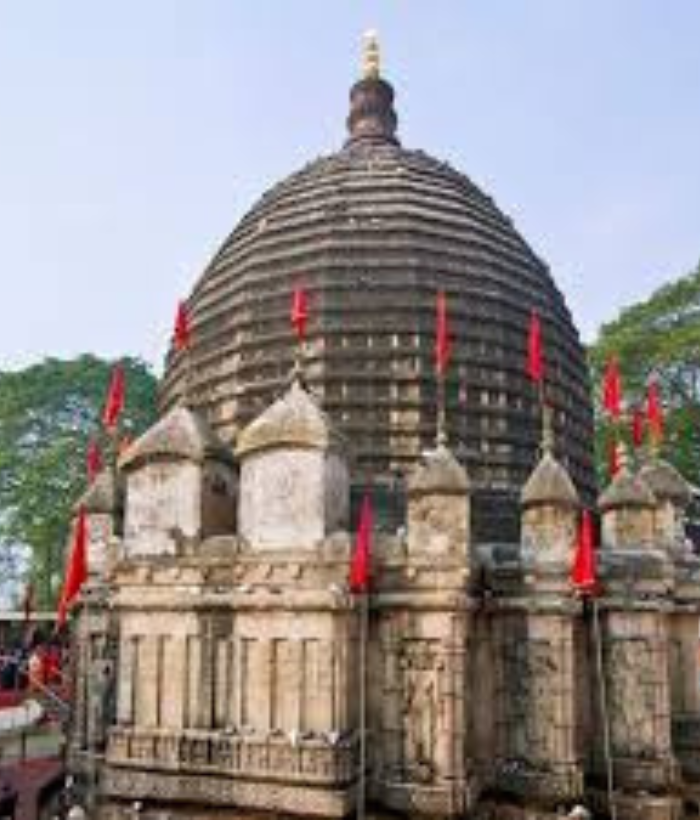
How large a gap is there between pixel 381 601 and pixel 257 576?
1.82m

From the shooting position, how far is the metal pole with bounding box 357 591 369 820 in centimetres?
1297

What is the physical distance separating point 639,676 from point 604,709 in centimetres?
79

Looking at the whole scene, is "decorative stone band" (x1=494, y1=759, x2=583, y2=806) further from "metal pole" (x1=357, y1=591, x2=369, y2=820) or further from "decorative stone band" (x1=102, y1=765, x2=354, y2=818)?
"decorative stone band" (x1=102, y1=765, x2=354, y2=818)

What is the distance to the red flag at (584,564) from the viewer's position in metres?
13.9

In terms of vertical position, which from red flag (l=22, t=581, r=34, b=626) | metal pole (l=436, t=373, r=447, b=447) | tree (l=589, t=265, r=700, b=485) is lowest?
red flag (l=22, t=581, r=34, b=626)

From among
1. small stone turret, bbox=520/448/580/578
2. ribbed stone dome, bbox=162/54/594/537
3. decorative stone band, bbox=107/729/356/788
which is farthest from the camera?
ribbed stone dome, bbox=162/54/594/537

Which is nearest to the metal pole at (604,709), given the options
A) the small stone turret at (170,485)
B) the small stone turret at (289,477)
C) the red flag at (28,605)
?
the small stone turret at (289,477)

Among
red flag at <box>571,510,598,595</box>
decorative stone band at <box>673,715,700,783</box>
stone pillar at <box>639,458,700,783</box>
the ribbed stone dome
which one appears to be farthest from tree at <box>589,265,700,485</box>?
red flag at <box>571,510,598,595</box>

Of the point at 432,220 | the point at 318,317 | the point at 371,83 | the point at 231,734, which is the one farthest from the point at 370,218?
the point at 231,734

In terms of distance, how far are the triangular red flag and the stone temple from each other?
83 centimetres

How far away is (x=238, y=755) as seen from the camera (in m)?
13.4

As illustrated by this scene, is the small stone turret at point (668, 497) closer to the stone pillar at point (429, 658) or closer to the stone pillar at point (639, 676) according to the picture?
the stone pillar at point (639, 676)

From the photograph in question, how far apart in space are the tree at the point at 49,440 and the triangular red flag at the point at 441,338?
60.4 feet

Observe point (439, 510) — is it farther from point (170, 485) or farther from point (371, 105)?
point (371, 105)
